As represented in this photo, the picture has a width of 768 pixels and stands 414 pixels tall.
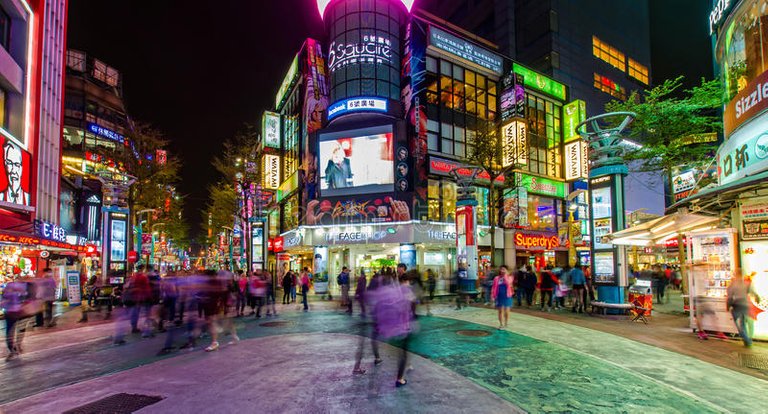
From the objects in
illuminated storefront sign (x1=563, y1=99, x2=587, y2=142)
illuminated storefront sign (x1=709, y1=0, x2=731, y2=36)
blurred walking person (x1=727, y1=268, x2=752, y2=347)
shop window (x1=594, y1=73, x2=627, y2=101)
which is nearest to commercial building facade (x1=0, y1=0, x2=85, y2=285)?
blurred walking person (x1=727, y1=268, x2=752, y2=347)

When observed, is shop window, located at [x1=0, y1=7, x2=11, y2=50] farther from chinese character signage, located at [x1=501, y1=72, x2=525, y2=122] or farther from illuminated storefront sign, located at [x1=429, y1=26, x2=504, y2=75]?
chinese character signage, located at [x1=501, y1=72, x2=525, y2=122]

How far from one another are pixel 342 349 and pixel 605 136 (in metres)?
12.3

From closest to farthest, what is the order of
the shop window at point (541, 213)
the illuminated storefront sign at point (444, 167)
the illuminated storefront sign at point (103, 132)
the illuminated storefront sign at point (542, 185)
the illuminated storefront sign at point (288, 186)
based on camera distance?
the illuminated storefront sign at point (444, 167), the illuminated storefront sign at point (542, 185), the shop window at point (541, 213), the illuminated storefront sign at point (288, 186), the illuminated storefront sign at point (103, 132)

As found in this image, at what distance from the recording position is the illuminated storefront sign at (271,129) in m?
37.7

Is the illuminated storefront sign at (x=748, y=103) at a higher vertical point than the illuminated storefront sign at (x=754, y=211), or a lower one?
higher

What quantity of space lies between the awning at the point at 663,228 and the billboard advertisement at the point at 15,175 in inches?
858

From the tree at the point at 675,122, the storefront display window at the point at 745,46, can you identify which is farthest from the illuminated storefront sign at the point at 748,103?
the tree at the point at 675,122

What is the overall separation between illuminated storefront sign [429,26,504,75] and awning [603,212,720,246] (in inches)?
824

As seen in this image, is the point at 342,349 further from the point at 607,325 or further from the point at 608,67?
the point at 608,67

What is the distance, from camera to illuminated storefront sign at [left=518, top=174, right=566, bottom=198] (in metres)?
33.2

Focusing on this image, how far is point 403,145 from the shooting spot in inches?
1122

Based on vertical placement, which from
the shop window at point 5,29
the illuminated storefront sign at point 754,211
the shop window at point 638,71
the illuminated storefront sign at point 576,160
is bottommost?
the illuminated storefront sign at point 754,211

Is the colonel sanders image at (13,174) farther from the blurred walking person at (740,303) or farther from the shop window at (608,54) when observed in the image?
the shop window at (608,54)

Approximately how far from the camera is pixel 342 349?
9.16 metres
